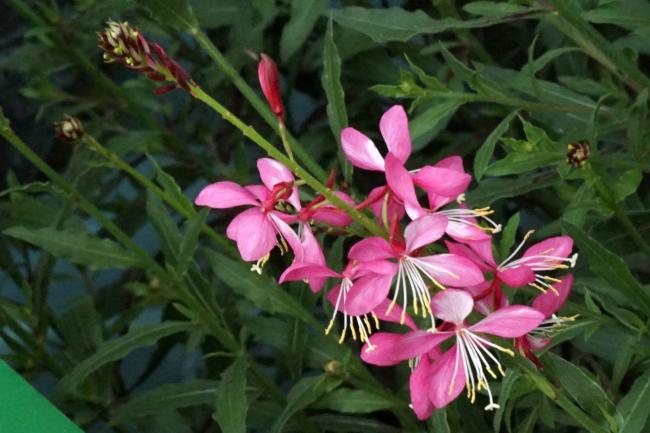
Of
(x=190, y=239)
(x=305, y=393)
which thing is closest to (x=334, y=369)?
(x=305, y=393)

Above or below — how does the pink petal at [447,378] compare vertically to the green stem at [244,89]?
below

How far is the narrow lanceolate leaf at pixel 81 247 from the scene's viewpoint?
0.96m

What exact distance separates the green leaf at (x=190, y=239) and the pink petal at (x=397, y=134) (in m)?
0.27

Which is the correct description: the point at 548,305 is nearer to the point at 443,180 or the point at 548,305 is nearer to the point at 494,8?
the point at 443,180

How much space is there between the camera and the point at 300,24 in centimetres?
115

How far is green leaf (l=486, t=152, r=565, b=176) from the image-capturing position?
833 mm

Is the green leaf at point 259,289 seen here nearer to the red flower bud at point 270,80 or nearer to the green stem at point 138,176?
the green stem at point 138,176

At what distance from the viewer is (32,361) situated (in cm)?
111

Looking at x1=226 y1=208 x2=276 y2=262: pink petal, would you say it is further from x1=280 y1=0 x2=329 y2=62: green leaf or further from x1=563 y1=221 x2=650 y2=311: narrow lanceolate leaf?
x1=280 y1=0 x2=329 y2=62: green leaf

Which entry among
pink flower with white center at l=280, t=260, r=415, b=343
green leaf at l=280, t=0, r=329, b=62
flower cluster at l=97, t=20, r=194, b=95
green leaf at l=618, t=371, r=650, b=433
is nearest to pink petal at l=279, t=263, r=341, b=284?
pink flower with white center at l=280, t=260, r=415, b=343

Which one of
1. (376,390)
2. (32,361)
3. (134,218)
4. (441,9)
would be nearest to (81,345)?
(32,361)

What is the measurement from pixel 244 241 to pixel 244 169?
0.70 meters

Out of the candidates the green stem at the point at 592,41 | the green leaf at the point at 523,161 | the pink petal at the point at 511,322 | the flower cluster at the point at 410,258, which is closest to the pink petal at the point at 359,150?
the flower cluster at the point at 410,258

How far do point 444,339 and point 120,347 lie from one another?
42 cm
